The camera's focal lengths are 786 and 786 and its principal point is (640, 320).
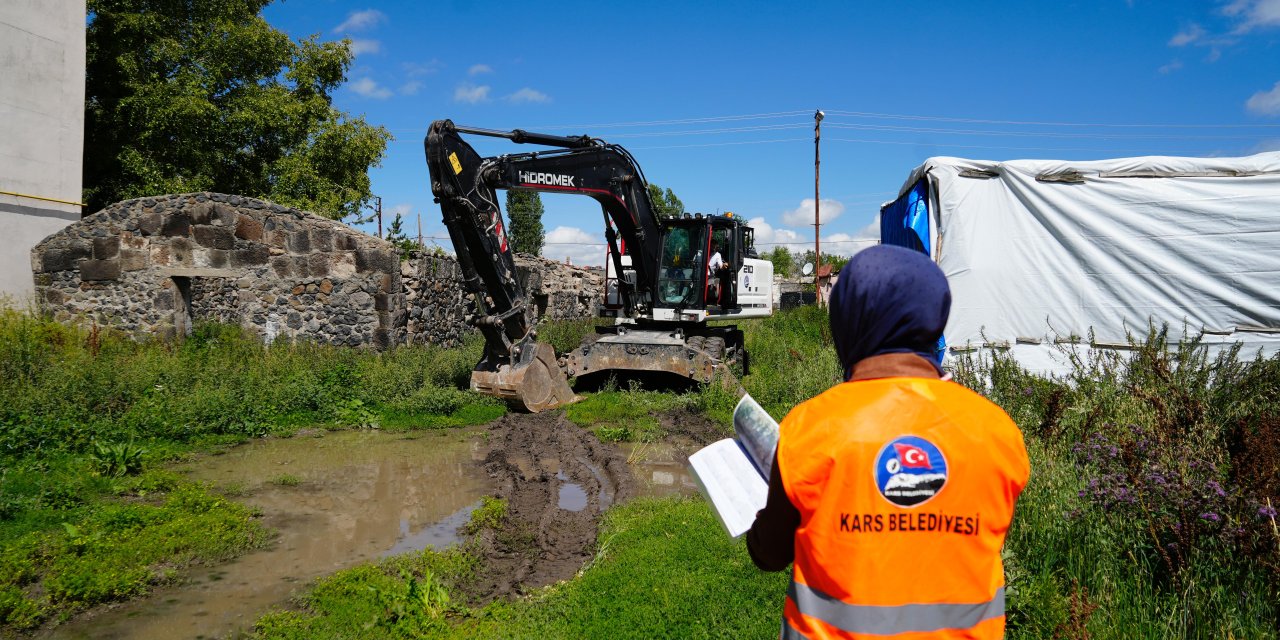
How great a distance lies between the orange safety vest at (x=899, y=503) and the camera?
5.34 ft

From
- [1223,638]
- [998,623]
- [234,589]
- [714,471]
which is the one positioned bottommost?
[234,589]

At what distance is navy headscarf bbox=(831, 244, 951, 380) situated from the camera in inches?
67.1

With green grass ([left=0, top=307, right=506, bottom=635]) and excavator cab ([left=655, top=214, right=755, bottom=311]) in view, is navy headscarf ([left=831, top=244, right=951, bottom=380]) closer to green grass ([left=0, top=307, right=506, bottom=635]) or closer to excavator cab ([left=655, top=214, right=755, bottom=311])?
green grass ([left=0, top=307, right=506, bottom=635])

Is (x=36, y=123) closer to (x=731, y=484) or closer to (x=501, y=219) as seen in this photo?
(x=501, y=219)

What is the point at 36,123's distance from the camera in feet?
45.2

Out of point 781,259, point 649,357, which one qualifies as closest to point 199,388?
point 649,357

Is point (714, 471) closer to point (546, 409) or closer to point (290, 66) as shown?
point (546, 409)

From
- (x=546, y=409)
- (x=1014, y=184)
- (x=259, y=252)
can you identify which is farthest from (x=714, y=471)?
(x=259, y=252)

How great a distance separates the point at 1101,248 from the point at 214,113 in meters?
20.8

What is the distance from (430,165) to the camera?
1011 cm

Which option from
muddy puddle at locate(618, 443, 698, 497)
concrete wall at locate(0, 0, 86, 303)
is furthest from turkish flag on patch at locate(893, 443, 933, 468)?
concrete wall at locate(0, 0, 86, 303)

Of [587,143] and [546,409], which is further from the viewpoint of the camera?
[587,143]

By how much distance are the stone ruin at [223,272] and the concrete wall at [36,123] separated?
1.45 ft

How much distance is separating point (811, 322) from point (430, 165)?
11829 millimetres
